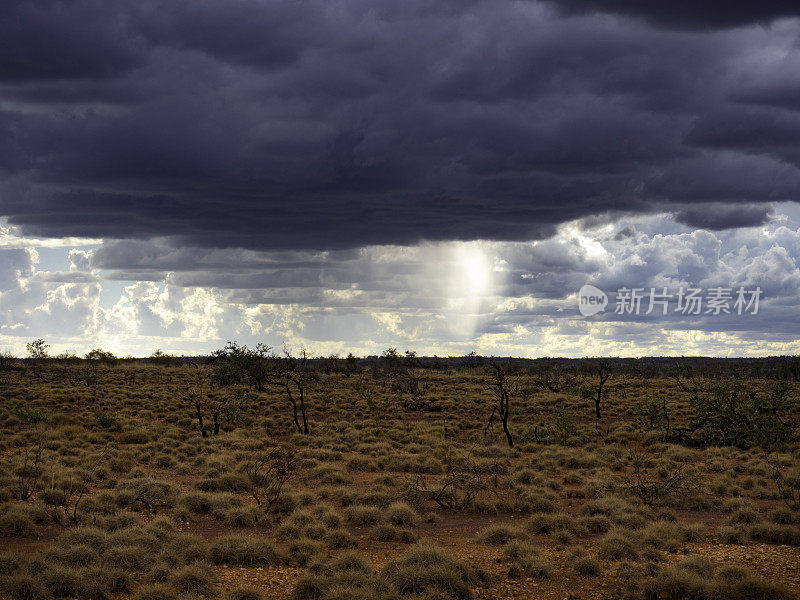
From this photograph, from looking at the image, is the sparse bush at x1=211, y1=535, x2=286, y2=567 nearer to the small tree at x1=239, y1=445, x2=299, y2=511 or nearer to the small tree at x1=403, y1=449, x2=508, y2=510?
the small tree at x1=239, y1=445, x2=299, y2=511

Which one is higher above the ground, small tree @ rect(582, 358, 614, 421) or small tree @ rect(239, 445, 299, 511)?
small tree @ rect(582, 358, 614, 421)

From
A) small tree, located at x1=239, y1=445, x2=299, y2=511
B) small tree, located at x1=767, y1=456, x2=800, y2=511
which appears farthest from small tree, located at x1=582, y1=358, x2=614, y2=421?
small tree, located at x1=239, y1=445, x2=299, y2=511

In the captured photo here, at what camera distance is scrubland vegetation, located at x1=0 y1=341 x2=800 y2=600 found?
44.7ft

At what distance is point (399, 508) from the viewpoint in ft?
64.1

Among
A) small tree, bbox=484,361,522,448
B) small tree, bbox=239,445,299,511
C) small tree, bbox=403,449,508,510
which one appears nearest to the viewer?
small tree, bbox=239,445,299,511

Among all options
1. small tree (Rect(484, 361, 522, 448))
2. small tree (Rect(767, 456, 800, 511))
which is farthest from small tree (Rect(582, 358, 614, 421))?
small tree (Rect(767, 456, 800, 511))

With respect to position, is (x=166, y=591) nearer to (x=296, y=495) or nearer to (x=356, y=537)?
(x=356, y=537)

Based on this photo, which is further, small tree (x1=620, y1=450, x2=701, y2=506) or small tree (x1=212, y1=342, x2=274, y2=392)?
small tree (x1=212, y1=342, x2=274, y2=392)

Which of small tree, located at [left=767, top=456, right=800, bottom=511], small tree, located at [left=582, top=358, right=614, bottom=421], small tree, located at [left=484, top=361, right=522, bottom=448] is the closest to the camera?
small tree, located at [left=767, top=456, right=800, bottom=511]

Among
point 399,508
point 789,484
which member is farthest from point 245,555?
point 789,484

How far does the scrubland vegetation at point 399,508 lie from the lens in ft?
44.7

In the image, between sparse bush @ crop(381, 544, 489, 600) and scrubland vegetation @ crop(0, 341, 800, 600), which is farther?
scrubland vegetation @ crop(0, 341, 800, 600)

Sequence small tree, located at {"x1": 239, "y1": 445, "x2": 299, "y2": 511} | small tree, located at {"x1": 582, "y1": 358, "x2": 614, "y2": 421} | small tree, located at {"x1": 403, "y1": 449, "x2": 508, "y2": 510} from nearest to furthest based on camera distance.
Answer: small tree, located at {"x1": 239, "y1": 445, "x2": 299, "y2": 511}, small tree, located at {"x1": 403, "y1": 449, "x2": 508, "y2": 510}, small tree, located at {"x1": 582, "y1": 358, "x2": 614, "y2": 421}

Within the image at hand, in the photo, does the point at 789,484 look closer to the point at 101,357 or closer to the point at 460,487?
the point at 460,487
